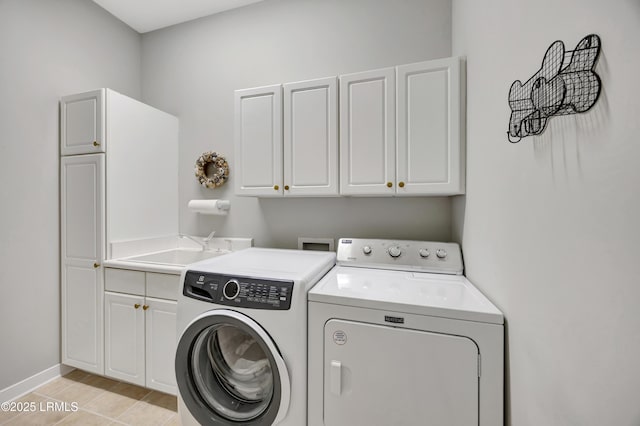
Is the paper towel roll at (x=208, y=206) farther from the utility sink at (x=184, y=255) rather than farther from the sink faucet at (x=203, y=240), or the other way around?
the utility sink at (x=184, y=255)

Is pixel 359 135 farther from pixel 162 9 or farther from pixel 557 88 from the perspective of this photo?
pixel 162 9

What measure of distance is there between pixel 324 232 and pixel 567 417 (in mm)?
1618

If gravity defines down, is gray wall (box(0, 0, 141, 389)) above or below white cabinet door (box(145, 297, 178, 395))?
above

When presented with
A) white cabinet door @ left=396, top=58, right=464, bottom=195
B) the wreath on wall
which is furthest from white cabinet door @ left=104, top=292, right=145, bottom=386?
white cabinet door @ left=396, top=58, right=464, bottom=195

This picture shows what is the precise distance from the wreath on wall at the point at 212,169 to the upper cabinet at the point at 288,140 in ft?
1.52

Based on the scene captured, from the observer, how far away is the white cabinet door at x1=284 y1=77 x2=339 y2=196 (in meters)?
1.73

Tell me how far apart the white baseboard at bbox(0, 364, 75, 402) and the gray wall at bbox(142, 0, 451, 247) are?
136 centimetres

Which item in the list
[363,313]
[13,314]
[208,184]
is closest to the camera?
[363,313]

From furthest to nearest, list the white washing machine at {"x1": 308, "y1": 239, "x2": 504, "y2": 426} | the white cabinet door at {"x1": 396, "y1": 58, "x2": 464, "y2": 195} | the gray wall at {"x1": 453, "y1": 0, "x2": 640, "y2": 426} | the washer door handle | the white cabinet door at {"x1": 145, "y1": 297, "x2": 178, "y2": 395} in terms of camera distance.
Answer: the white cabinet door at {"x1": 145, "y1": 297, "x2": 178, "y2": 395}, the white cabinet door at {"x1": 396, "y1": 58, "x2": 464, "y2": 195}, the washer door handle, the white washing machine at {"x1": 308, "y1": 239, "x2": 504, "y2": 426}, the gray wall at {"x1": 453, "y1": 0, "x2": 640, "y2": 426}

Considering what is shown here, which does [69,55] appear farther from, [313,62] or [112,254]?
[313,62]

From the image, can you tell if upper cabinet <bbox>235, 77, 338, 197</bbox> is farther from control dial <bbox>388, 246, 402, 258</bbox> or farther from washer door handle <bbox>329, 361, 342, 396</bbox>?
washer door handle <bbox>329, 361, 342, 396</bbox>

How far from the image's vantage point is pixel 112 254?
1.93 metres

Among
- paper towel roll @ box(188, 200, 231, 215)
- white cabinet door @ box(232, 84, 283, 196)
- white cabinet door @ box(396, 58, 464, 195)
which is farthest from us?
paper towel roll @ box(188, 200, 231, 215)

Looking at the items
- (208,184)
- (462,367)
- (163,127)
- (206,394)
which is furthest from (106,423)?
(163,127)
